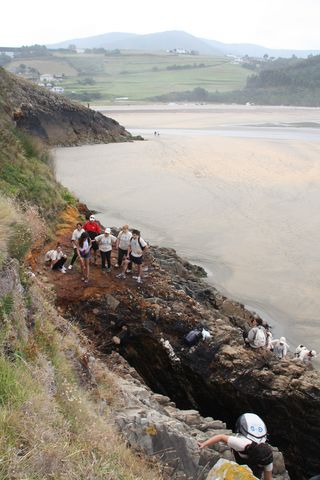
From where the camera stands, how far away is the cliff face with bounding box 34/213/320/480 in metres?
8.30

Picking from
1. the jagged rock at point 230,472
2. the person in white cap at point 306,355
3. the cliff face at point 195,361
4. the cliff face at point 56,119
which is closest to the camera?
the jagged rock at point 230,472

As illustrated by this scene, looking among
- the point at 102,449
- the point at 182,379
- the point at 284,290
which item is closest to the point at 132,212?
the point at 284,290

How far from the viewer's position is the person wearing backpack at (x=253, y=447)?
5152 mm

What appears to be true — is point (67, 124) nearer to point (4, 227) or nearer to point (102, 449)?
point (4, 227)

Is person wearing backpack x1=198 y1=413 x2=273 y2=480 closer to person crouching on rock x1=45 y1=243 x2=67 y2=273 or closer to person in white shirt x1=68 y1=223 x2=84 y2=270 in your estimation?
person in white shirt x1=68 y1=223 x2=84 y2=270

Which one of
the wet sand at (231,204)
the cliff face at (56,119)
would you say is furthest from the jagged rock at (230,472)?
the cliff face at (56,119)

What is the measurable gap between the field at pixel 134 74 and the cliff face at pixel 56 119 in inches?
2063

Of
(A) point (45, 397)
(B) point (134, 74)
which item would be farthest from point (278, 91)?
(A) point (45, 397)

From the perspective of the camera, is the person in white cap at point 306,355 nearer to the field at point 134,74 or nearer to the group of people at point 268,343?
the group of people at point 268,343

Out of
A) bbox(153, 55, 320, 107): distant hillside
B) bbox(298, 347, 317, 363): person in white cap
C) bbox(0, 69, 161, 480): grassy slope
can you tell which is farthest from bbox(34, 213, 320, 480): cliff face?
bbox(153, 55, 320, 107): distant hillside

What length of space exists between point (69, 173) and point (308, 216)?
13.6 meters

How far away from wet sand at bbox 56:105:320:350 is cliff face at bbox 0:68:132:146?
232 cm

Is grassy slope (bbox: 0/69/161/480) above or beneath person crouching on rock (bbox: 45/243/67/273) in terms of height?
above

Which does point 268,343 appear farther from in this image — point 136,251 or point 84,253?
point 84,253
